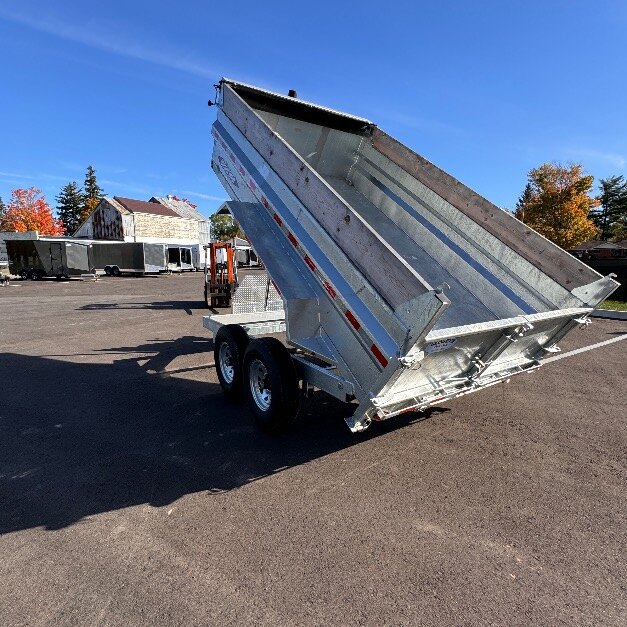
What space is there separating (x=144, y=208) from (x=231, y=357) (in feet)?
151

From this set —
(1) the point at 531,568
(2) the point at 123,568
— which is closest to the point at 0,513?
(2) the point at 123,568

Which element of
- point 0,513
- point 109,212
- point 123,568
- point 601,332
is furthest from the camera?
point 109,212

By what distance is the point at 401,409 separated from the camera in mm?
3457

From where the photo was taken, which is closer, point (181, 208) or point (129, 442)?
point (129, 442)

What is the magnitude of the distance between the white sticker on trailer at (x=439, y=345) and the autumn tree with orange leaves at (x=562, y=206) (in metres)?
34.3

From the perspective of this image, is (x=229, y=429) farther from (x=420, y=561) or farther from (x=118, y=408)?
(x=420, y=561)

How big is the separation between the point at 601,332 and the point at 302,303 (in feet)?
32.3

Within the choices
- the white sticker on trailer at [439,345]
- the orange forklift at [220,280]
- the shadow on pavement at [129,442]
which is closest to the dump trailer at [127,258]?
the orange forklift at [220,280]

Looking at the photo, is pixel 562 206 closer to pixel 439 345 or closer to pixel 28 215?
pixel 439 345

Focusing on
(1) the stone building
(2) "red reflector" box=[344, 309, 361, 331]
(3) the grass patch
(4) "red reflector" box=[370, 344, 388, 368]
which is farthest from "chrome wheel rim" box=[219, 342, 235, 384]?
(1) the stone building

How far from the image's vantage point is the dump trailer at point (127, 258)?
3303 centimetres

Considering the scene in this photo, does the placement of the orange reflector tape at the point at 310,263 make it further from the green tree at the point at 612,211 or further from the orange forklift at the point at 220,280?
the green tree at the point at 612,211

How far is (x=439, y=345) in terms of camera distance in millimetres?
3260

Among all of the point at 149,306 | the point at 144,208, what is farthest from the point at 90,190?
the point at 149,306
